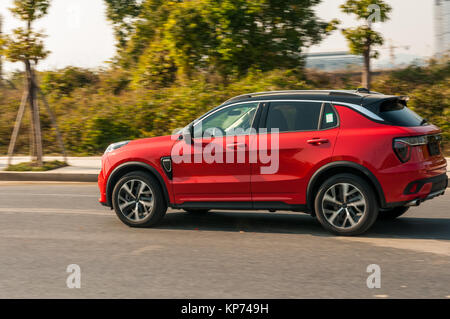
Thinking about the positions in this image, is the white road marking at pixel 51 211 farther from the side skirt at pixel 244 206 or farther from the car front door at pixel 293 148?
the car front door at pixel 293 148

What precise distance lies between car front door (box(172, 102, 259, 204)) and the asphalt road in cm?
53

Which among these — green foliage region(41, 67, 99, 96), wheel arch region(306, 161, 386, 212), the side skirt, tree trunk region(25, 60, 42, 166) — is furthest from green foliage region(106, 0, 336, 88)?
wheel arch region(306, 161, 386, 212)

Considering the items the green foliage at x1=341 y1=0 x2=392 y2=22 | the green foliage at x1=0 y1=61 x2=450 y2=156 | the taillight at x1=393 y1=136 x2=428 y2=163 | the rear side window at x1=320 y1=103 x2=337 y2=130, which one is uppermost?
the green foliage at x1=341 y1=0 x2=392 y2=22

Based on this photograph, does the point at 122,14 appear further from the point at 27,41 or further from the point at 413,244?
the point at 413,244

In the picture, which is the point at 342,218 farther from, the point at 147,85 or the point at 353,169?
the point at 147,85

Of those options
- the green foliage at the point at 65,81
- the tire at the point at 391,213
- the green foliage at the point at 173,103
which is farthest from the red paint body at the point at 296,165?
the green foliage at the point at 65,81

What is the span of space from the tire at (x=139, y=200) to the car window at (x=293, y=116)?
171cm

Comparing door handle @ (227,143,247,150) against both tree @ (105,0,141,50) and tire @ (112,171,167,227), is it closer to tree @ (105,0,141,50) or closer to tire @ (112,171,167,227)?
tire @ (112,171,167,227)

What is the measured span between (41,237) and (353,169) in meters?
3.89

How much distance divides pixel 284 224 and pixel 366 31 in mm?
9850

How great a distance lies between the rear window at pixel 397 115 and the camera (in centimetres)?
694

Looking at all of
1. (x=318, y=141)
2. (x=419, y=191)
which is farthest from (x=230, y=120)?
(x=419, y=191)

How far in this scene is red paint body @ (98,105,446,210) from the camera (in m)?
6.78
